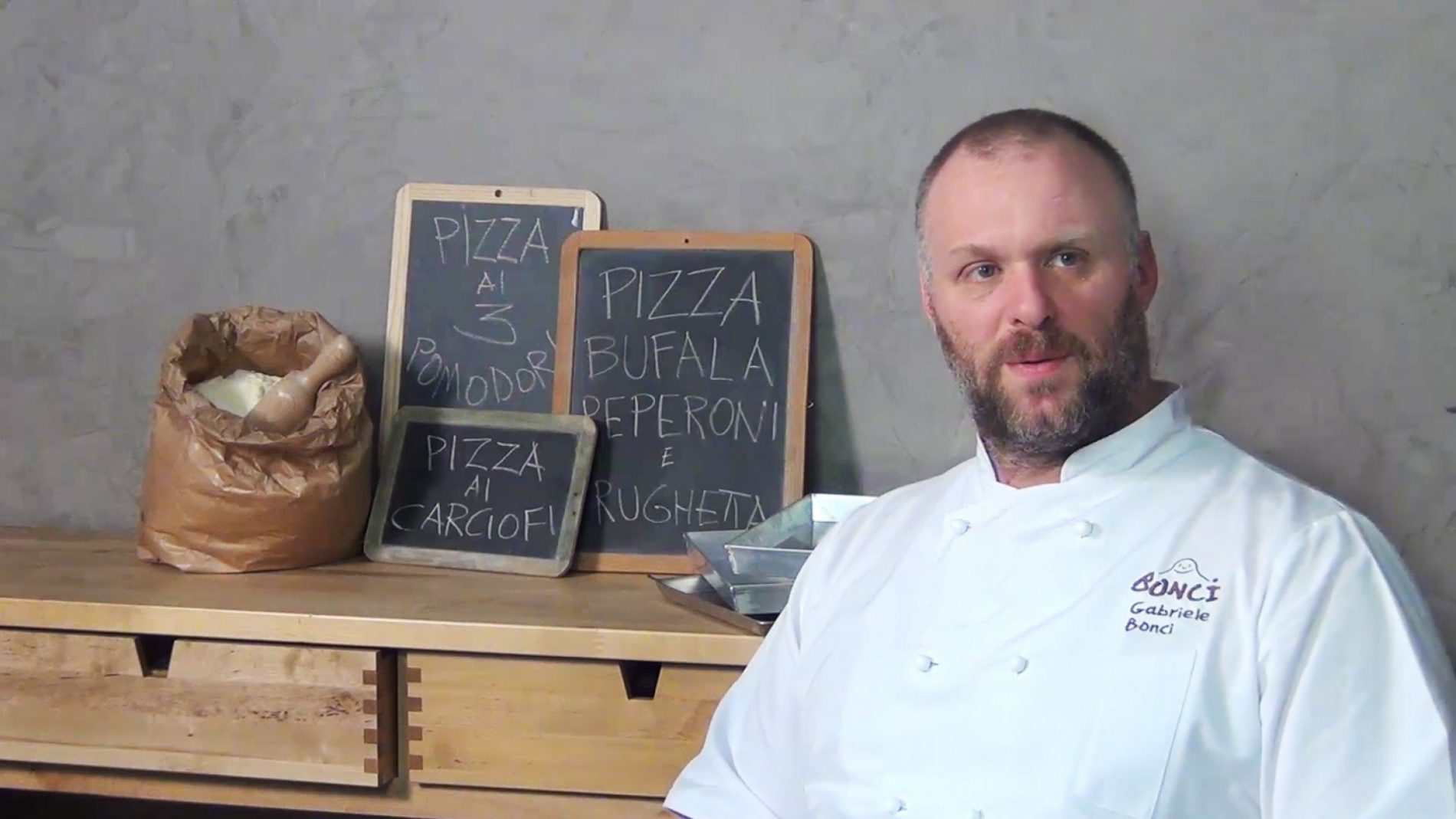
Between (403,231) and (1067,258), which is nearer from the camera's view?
(1067,258)

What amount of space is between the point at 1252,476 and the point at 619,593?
2.42ft

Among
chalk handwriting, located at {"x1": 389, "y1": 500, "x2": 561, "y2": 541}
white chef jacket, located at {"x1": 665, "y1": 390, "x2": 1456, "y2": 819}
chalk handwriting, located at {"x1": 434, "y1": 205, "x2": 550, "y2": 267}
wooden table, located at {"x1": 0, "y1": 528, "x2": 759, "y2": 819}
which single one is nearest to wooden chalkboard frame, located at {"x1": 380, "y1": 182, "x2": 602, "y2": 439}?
chalk handwriting, located at {"x1": 434, "y1": 205, "x2": 550, "y2": 267}

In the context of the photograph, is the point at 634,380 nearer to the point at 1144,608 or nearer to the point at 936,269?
the point at 936,269

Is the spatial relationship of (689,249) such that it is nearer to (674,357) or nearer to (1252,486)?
(674,357)

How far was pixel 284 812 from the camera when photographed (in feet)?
5.93

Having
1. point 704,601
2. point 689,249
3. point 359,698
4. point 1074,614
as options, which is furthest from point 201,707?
point 1074,614

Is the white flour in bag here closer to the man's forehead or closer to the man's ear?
the man's forehead

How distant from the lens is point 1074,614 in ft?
3.28

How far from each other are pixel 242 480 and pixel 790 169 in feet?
2.60

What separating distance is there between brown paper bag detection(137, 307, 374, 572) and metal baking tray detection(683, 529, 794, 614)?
0.45 metres

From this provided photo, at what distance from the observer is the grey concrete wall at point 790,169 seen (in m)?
1.53

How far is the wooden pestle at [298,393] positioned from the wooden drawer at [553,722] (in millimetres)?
392

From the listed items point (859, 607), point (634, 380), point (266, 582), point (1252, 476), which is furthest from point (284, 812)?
point (1252, 476)

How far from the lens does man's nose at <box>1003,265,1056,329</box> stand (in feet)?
3.43
